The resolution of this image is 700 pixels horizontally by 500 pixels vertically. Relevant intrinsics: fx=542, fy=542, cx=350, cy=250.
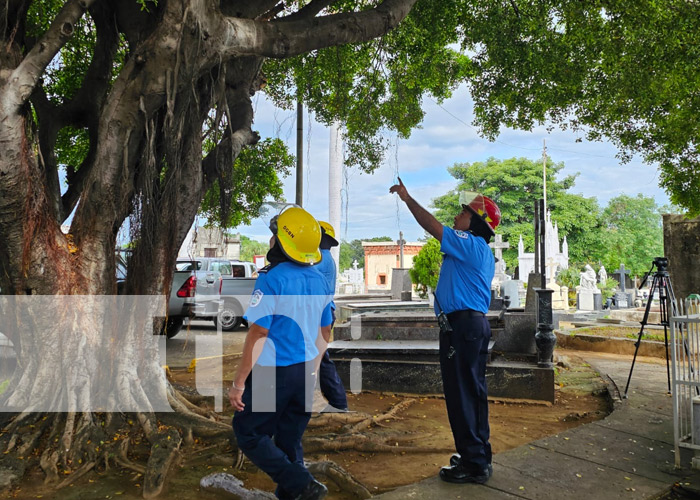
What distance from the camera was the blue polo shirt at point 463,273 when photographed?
4.05 m

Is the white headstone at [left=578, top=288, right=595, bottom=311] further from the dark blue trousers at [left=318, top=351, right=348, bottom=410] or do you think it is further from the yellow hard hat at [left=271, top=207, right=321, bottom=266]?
the yellow hard hat at [left=271, top=207, right=321, bottom=266]

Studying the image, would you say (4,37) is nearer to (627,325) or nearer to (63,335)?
(63,335)

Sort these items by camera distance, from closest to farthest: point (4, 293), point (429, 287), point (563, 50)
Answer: point (4, 293)
point (563, 50)
point (429, 287)

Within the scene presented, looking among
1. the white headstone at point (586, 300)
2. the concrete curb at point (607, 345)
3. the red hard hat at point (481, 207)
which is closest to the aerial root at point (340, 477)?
the red hard hat at point (481, 207)

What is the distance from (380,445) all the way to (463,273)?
70.3 inches

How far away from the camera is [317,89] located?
961 cm

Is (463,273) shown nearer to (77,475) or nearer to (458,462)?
(458,462)

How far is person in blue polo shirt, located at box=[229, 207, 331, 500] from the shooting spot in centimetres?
309

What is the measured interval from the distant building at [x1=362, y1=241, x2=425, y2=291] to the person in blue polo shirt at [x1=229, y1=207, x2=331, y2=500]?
4279cm

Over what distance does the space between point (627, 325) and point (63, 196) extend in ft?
47.0

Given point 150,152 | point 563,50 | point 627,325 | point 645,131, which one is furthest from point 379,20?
point 627,325

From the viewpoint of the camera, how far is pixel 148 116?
4.97 meters

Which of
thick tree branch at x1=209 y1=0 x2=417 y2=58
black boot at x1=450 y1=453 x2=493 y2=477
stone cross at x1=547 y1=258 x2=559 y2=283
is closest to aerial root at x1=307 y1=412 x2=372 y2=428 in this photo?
black boot at x1=450 y1=453 x2=493 y2=477

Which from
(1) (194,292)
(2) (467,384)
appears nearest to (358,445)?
(2) (467,384)
